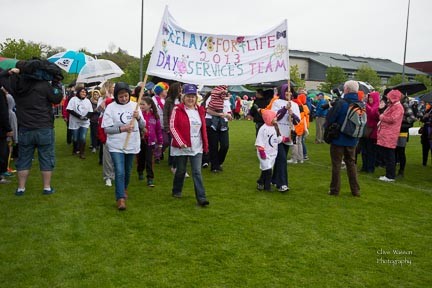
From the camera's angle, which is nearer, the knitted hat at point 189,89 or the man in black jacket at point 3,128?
the knitted hat at point 189,89

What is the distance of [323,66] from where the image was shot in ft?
231

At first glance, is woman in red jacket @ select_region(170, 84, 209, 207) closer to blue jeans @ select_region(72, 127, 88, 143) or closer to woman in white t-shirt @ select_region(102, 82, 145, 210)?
woman in white t-shirt @ select_region(102, 82, 145, 210)

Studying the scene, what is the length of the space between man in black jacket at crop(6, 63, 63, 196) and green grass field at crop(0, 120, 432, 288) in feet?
2.40

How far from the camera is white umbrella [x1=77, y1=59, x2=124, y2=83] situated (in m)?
12.3

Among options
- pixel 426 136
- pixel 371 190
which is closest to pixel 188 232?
pixel 371 190

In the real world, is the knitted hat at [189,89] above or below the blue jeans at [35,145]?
above

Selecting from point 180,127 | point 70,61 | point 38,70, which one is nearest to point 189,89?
point 180,127

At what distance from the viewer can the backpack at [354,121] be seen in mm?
7652

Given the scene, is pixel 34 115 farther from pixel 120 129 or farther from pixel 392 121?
pixel 392 121

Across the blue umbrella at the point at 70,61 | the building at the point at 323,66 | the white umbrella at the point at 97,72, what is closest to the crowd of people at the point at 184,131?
the white umbrella at the point at 97,72

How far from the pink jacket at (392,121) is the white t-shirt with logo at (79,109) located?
7.45 metres

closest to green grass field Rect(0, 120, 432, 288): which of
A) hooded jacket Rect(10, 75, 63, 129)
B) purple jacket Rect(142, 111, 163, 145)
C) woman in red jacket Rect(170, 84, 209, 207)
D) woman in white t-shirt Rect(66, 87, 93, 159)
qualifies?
woman in red jacket Rect(170, 84, 209, 207)

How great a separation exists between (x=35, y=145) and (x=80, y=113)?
14.4 feet

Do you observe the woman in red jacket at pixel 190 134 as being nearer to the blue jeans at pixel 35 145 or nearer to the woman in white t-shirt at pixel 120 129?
the woman in white t-shirt at pixel 120 129
